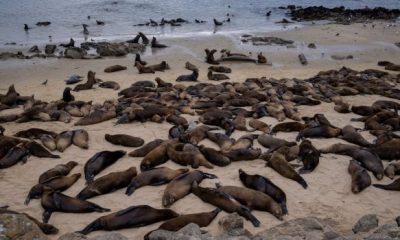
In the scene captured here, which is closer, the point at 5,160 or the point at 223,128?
the point at 5,160

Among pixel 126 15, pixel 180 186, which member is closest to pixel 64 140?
pixel 180 186

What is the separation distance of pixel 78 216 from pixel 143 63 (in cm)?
1101

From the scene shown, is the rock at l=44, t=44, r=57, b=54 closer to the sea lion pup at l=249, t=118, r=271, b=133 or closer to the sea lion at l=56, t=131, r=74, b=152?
the sea lion at l=56, t=131, r=74, b=152

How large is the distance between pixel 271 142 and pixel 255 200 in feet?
7.86

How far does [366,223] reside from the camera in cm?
560

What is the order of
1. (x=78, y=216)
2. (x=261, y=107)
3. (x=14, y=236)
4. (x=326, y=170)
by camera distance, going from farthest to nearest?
(x=261, y=107) → (x=326, y=170) → (x=78, y=216) → (x=14, y=236)

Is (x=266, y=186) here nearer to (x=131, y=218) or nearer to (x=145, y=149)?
(x=131, y=218)

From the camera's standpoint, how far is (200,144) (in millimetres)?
8453

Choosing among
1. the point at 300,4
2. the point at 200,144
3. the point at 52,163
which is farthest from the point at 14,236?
the point at 300,4

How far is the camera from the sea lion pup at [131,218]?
559cm

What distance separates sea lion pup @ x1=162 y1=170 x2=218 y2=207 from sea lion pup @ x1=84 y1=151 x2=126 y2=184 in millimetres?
1426

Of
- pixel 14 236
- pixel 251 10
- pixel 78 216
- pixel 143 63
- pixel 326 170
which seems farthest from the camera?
pixel 251 10

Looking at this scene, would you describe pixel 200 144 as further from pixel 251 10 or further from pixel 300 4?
pixel 300 4

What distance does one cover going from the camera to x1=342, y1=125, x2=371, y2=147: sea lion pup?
8398 millimetres
